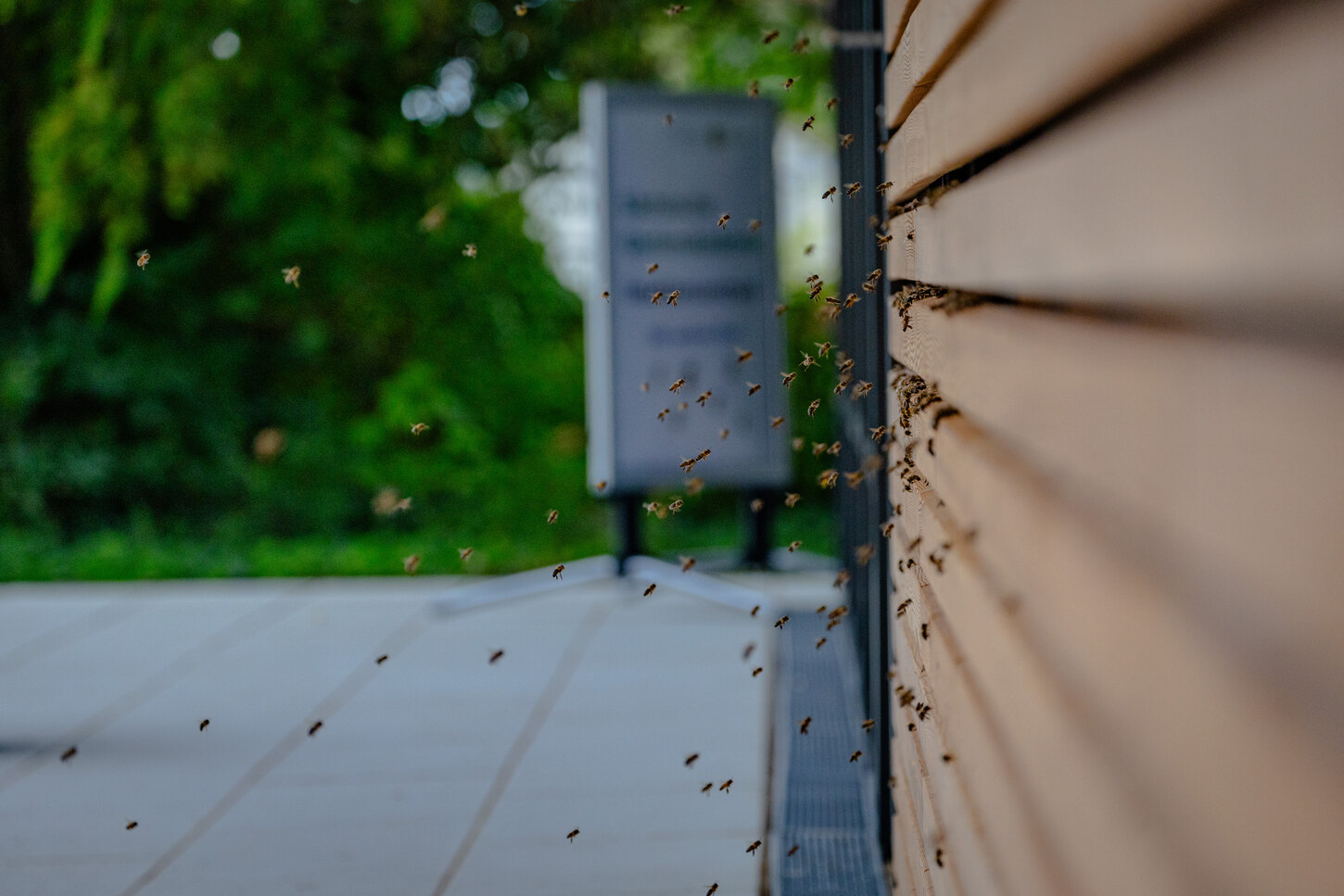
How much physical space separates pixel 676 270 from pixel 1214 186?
405cm

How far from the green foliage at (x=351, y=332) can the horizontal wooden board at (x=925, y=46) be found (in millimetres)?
5695

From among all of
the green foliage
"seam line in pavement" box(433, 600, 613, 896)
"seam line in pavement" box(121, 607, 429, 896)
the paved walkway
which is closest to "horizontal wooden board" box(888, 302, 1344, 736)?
the paved walkway

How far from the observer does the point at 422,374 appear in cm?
816

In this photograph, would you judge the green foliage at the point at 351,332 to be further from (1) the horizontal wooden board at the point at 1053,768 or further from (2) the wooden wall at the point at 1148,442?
(2) the wooden wall at the point at 1148,442

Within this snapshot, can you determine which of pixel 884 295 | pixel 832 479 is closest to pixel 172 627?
pixel 884 295

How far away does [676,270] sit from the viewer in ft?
15.0

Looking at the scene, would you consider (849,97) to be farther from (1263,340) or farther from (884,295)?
(1263,340)

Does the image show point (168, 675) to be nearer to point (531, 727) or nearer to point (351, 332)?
point (531, 727)

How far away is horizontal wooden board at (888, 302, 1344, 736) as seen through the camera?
1.52 feet

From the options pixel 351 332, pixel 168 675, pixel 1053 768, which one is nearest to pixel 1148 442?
pixel 1053 768

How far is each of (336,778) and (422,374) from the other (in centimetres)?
521

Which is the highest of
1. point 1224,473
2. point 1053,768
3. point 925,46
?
point 925,46

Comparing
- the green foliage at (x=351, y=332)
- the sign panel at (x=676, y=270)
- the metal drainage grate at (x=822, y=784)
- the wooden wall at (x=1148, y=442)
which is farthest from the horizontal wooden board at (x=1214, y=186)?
the green foliage at (x=351, y=332)

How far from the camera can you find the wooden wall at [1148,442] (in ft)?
1.55
